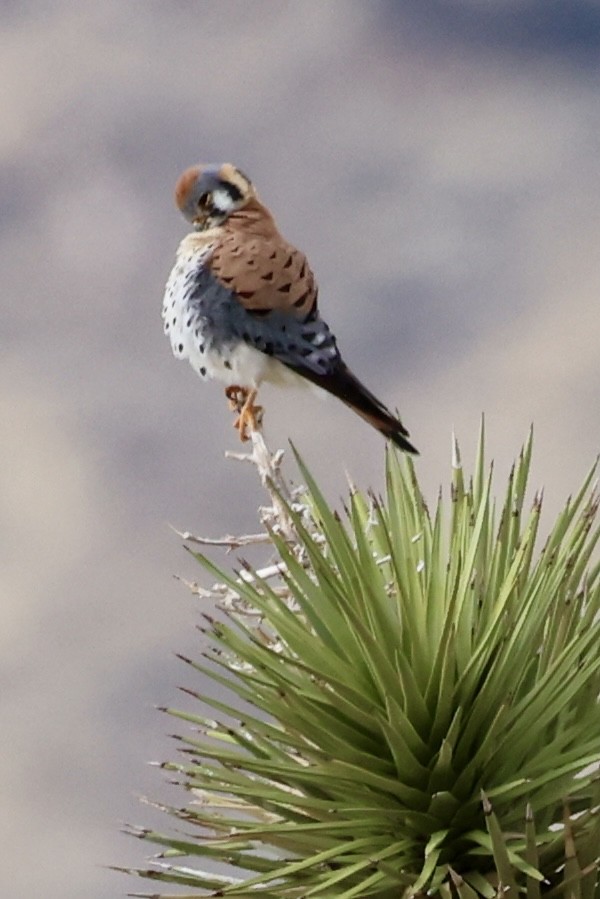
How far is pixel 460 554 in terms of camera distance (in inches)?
207

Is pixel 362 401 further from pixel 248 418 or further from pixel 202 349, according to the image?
pixel 202 349

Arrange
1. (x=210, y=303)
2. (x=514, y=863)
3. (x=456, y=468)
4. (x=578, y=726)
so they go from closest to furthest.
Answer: (x=514, y=863), (x=578, y=726), (x=456, y=468), (x=210, y=303)

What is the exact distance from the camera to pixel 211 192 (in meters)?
6.61

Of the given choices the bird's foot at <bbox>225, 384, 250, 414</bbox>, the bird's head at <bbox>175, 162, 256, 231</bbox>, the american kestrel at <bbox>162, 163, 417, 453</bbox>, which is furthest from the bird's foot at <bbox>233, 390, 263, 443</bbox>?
the bird's head at <bbox>175, 162, 256, 231</bbox>

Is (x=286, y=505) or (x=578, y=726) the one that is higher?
(x=286, y=505)

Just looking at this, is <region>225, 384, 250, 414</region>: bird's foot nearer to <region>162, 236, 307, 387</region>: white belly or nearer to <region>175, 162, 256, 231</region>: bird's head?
<region>162, 236, 307, 387</region>: white belly

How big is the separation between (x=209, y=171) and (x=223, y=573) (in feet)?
7.15

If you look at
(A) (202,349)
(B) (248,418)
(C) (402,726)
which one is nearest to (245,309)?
(A) (202,349)

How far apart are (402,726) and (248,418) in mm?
1657

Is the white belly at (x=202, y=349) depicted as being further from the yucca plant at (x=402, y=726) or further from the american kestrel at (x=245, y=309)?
the yucca plant at (x=402, y=726)

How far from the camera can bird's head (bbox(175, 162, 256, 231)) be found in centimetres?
656

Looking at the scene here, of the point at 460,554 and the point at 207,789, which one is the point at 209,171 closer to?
the point at 460,554

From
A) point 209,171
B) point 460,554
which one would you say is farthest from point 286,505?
point 209,171

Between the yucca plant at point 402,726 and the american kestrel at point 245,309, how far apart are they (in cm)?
83
